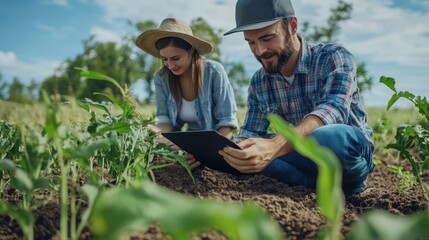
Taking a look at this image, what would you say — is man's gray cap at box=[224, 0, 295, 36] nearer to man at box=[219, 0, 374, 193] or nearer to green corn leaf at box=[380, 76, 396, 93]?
man at box=[219, 0, 374, 193]

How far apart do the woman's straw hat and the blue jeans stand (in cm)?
126

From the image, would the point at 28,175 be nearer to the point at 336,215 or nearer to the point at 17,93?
the point at 336,215

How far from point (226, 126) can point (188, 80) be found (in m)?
0.51

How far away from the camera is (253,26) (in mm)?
2695

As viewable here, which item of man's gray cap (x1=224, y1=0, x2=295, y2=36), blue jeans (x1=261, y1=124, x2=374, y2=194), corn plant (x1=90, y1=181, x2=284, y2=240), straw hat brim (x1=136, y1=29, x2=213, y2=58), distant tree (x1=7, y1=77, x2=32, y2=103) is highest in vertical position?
man's gray cap (x1=224, y1=0, x2=295, y2=36)

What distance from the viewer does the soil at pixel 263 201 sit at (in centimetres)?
159

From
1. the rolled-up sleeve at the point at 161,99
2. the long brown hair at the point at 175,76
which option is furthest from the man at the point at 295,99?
the rolled-up sleeve at the point at 161,99

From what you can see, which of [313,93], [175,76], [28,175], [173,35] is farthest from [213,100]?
[28,175]

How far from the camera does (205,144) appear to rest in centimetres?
231

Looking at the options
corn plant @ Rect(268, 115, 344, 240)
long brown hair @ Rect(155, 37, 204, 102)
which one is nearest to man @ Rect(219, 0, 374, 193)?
long brown hair @ Rect(155, 37, 204, 102)

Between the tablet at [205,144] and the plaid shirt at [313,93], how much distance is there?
0.53 metres

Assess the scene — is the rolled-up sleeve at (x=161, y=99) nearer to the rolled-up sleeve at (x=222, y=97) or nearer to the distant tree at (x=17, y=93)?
the rolled-up sleeve at (x=222, y=97)

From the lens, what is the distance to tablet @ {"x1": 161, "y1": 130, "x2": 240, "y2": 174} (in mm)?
2162

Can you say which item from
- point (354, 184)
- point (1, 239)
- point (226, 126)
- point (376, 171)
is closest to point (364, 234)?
point (1, 239)
